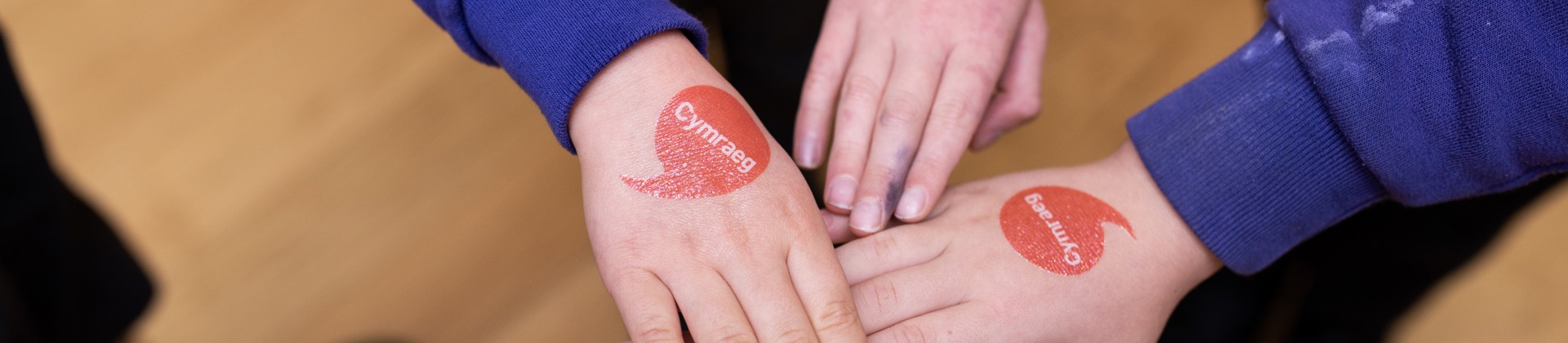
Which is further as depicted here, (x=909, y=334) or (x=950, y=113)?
(x=950, y=113)

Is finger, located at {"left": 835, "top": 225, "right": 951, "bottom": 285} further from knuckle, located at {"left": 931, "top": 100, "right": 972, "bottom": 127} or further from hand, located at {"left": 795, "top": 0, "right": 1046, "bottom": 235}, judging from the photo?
knuckle, located at {"left": 931, "top": 100, "right": 972, "bottom": 127}

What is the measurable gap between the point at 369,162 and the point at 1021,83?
3.89ft

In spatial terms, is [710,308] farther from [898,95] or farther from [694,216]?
[898,95]

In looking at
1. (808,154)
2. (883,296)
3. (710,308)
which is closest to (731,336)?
(710,308)

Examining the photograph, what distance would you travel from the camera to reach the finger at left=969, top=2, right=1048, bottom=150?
1.17 m

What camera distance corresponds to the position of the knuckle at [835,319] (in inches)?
34.0

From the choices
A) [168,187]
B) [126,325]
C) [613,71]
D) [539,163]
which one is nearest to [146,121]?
[168,187]

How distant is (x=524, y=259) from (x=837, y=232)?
0.81m

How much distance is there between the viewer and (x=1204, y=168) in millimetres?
960

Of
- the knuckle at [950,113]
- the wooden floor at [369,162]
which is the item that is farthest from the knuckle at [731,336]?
the wooden floor at [369,162]

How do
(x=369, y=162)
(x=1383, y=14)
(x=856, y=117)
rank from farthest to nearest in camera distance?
(x=369, y=162) → (x=856, y=117) → (x=1383, y=14)

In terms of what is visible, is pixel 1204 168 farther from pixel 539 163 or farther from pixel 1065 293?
pixel 539 163

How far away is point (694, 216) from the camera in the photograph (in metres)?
0.88

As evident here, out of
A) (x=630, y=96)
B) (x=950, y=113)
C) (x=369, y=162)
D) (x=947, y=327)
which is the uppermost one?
(x=630, y=96)
